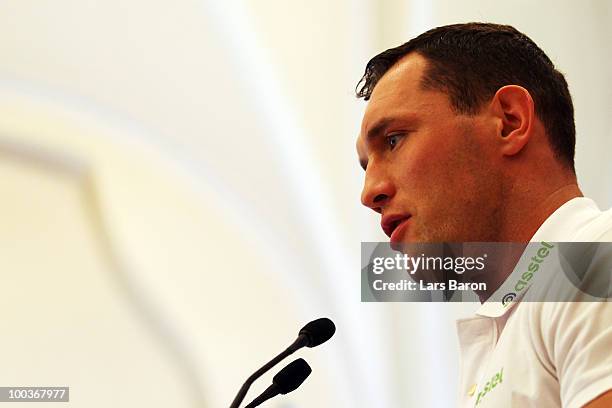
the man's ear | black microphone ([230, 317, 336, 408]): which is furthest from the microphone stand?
the man's ear

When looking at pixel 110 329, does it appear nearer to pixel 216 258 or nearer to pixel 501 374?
pixel 216 258

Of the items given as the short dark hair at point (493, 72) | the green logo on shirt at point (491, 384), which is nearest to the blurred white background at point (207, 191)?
the short dark hair at point (493, 72)

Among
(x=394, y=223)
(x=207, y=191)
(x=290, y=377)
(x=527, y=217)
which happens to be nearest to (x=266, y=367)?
(x=290, y=377)

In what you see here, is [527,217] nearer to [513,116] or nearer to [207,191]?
[513,116]

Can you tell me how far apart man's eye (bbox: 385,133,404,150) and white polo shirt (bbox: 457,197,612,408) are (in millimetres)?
205

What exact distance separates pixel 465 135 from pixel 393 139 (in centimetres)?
9

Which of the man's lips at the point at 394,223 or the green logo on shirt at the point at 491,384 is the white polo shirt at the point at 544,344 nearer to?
the green logo on shirt at the point at 491,384

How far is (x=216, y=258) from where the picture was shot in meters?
1.33

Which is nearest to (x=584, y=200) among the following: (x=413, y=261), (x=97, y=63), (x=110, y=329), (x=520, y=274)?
(x=520, y=274)

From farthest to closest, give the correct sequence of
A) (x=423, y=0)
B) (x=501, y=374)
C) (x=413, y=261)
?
1. (x=423, y=0)
2. (x=413, y=261)
3. (x=501, y=374)

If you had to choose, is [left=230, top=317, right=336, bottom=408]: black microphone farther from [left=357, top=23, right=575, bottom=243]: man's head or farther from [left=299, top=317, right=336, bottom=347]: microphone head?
[left=357, top=23, right=575, bottom=243]: man's head

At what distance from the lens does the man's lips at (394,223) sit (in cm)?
92

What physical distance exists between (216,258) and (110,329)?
20 centimetres

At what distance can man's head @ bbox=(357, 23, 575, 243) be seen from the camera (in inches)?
34.7
